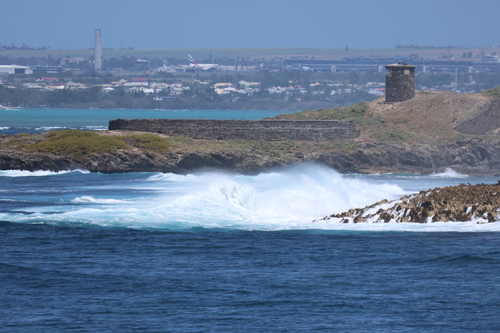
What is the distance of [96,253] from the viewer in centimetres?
2786

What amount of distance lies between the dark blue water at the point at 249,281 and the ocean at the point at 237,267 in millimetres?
43

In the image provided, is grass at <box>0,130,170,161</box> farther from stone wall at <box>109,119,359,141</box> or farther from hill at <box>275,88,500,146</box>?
hill at <box>275,88,500,146</box>

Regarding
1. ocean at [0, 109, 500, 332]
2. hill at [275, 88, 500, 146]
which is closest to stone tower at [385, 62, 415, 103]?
hill at [275, 88, 500, 146]

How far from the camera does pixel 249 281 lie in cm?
2342

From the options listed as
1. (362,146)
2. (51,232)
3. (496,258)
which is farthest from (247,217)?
(362,146)

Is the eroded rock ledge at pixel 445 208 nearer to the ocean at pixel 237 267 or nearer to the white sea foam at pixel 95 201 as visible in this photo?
the ocean at pixel 237 267

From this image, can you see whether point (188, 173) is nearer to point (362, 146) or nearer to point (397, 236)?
point (362, 146)

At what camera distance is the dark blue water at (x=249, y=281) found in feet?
64.0

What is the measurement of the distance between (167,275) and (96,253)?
4.19 meters

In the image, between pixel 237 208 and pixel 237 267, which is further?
pixel 237 208

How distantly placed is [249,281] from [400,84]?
58.3m

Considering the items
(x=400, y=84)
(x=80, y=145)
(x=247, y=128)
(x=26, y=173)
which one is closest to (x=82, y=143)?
(x=80, y=145)

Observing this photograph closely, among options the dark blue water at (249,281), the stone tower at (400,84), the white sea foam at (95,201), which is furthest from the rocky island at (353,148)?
the dark blue water at (249,281)

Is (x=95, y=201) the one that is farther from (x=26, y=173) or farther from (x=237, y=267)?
(x=26, y=173)
